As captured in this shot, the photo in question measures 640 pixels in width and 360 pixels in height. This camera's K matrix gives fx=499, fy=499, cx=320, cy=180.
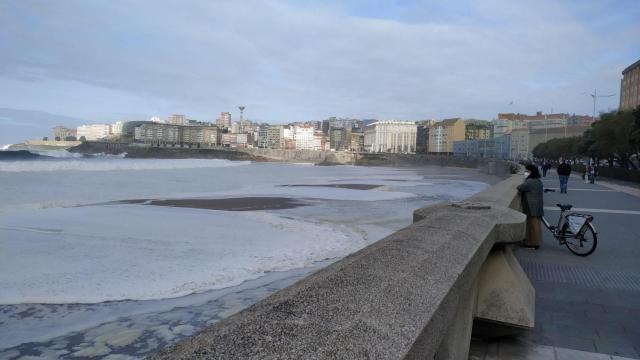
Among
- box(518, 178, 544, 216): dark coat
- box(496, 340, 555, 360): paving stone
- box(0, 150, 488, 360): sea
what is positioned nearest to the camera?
box(496, 340, 555, 360): paving stone

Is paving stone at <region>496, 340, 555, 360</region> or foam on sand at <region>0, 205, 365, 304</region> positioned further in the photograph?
foam on sand at <region>0, 205, 365, 304</region>

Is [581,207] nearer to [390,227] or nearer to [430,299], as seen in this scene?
[390,227]

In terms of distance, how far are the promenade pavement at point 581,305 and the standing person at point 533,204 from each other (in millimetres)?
208

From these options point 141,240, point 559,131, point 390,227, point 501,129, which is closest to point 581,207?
point 390,227

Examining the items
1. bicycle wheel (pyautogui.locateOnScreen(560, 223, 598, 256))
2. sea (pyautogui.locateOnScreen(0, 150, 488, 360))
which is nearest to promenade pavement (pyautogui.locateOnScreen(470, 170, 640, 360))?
bicycle wheel (pyautogui.locateOnScreen(560, 223, 598, 256))

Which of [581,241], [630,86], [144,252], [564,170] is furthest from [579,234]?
[630,86]

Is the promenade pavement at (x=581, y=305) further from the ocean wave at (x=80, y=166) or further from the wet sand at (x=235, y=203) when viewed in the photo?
the ocean wave at (x=80, y=166)

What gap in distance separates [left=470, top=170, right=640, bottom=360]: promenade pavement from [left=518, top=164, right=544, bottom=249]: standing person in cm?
21

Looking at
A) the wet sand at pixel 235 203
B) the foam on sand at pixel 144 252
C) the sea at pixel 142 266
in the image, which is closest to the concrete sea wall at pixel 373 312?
the sea at pixel 142 266

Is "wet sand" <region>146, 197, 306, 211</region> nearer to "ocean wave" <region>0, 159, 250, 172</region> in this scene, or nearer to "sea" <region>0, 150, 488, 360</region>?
"sea" <region>0, 150, 488, 360</region>

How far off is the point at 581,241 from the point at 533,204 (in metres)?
0.92

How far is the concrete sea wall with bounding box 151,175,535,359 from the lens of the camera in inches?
58.7

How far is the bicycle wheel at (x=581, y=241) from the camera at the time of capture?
8.02 m

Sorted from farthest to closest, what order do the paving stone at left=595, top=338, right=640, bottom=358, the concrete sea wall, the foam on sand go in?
the foam on sand → the paving stone at left=595, top=338, right=640, bottom=358 → the concrete sea wall
